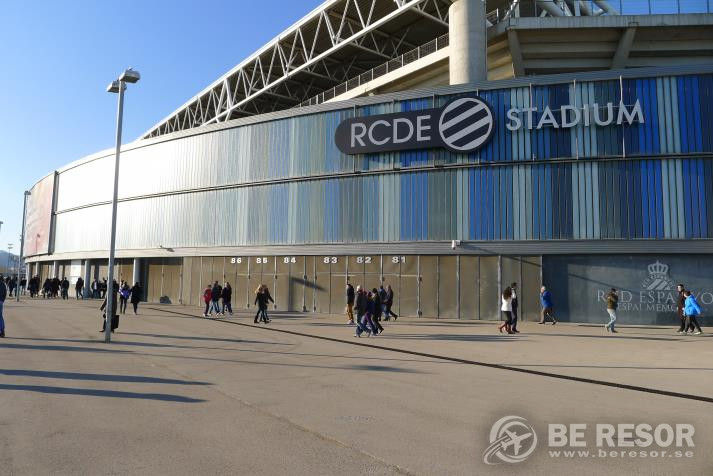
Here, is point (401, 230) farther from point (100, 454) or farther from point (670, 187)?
point (100, 454)

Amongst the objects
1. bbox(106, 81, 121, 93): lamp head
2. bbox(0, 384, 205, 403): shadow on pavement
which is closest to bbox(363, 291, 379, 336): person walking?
bbox(0, 384, 205, 403): shadow on pavement

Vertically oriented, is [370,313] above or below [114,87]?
below

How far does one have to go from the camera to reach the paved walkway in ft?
16.3

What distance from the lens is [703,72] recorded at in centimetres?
2128

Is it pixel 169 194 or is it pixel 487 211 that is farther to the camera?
pixel 169 194

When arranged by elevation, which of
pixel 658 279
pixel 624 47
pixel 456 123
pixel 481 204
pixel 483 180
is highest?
pixel 624 47

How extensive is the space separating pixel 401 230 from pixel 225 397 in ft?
59.6

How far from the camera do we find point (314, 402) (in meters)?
7.26

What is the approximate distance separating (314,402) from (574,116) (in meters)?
19.9

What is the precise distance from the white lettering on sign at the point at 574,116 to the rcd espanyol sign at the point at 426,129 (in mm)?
1147

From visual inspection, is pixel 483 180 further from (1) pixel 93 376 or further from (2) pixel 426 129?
(1) pixel 93 376

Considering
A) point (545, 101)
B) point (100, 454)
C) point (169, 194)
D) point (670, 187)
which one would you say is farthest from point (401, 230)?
point (100, 454)

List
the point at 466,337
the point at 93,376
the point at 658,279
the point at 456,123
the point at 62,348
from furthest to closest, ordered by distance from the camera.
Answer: the point at 456,123, the point at 658,279, the point at 466,337, the point at 62,348, the point at 93,376

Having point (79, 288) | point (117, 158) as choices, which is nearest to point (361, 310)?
point (117, 158)
